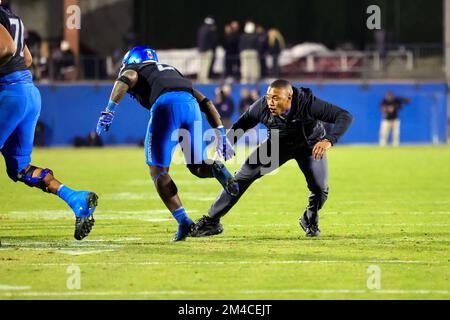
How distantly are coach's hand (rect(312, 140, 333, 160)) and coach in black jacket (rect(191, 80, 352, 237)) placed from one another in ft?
0.20

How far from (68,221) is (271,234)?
2427 mm

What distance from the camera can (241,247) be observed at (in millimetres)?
8664

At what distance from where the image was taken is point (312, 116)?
9086 millimetres

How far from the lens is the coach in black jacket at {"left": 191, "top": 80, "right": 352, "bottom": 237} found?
8938 mm

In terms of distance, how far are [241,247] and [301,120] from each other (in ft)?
4.22

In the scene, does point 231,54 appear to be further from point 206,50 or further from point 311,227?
point 311,227

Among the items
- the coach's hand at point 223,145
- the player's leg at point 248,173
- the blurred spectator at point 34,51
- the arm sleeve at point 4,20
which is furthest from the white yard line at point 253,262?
the blurred spectator at point 34,51

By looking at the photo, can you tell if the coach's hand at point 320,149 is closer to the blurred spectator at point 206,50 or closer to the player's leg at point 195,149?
the player's leg at point 195,149

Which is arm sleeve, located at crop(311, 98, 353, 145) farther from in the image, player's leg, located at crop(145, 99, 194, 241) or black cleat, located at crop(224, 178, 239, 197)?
player's leg, located at crop(145, 99, 194, 241)

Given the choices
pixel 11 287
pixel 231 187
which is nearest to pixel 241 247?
pixel 231 187

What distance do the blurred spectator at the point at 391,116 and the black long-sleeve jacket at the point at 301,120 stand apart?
61.7 feet

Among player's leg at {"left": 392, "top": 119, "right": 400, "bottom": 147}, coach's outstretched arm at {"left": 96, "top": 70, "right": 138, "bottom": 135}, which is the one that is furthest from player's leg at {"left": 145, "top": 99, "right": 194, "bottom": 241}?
player's leg at {"left": 392, "top": 119, "right": 400, "bottom": 147}

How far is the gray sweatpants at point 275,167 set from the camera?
9250 mm

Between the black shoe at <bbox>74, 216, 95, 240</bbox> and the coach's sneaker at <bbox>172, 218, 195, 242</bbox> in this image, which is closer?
the black shoe at <bbox>74, 216, 95, 240</bbox>
